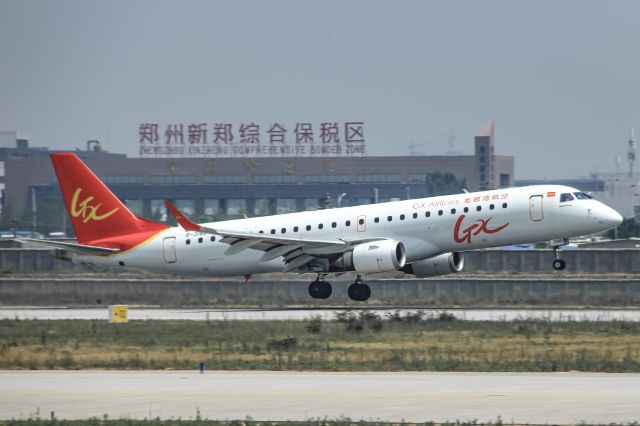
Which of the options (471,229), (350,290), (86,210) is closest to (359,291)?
(350,290)

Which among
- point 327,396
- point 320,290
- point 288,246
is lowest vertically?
point 327,396

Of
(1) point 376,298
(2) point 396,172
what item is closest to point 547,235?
(1) point 376,298

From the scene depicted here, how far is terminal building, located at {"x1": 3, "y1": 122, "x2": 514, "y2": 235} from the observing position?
6816 inches

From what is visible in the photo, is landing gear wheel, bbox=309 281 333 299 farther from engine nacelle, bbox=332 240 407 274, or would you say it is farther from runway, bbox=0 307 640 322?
engine nacelle, bbox=332 240 407 274

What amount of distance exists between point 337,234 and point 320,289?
2488mm

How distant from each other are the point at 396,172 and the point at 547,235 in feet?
436

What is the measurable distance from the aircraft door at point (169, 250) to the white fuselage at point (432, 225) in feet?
0.15

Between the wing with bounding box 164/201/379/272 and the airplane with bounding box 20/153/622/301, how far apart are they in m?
0.04

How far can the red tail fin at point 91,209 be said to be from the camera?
50250 mm

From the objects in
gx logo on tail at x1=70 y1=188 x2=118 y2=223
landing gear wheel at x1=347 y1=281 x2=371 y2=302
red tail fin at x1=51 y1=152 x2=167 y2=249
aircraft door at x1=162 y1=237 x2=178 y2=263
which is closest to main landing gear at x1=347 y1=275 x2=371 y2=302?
landing gear wheel at x1=347 y1=281 x2=371 y2=302

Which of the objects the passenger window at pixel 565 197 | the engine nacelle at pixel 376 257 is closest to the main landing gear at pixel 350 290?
the engine nacelle at pixel 376 257

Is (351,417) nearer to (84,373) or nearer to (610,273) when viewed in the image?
(84,373)

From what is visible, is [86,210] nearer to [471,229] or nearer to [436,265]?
[436,265]

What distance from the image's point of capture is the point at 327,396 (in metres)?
22.2
